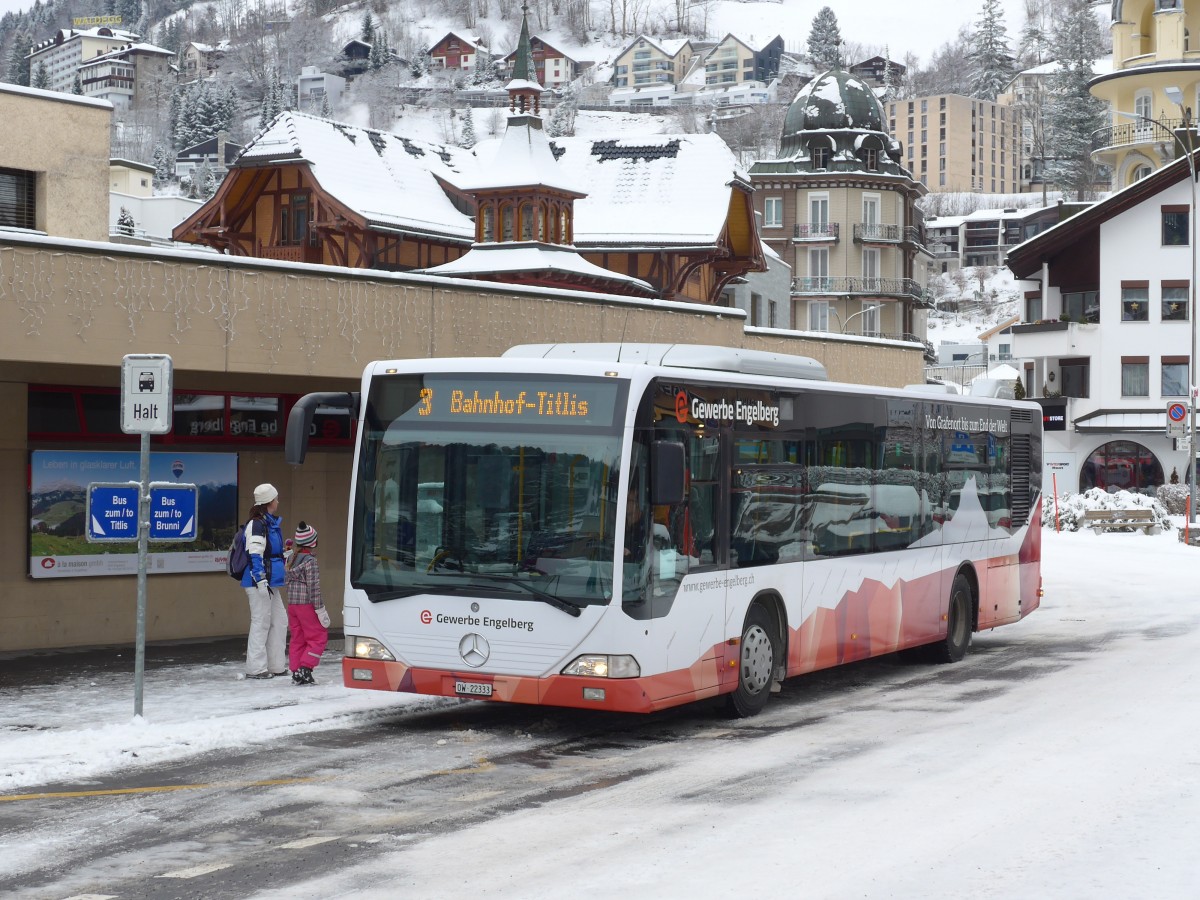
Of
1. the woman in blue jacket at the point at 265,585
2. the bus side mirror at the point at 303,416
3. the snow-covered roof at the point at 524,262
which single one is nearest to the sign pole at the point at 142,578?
the bus side mirror at the point at 303,416

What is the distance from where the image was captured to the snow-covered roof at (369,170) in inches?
1746

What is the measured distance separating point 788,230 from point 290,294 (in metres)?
78.3

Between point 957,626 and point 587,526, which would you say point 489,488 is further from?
point 957,626

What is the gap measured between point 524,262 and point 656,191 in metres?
10.1

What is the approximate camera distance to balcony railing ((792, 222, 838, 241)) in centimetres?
9231

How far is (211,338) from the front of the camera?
1653 centimetres

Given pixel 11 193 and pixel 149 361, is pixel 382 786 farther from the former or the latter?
pixel 11 193

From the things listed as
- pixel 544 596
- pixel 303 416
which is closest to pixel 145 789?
pixel 544 596

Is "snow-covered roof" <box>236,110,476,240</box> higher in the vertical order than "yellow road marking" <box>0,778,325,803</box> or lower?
higher

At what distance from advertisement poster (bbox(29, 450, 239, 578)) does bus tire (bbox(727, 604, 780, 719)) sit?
24.6ft

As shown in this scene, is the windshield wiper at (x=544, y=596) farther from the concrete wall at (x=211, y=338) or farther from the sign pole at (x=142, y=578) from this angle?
the concrete wall at (x=211, y=338)

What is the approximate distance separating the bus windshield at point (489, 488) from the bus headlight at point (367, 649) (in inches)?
15.4

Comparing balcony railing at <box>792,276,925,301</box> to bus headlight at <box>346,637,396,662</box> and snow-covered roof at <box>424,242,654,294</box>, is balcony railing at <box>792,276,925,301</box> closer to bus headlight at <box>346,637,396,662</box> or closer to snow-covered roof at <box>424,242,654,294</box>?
snow-covered roof at <box>424,242,654,294</box>

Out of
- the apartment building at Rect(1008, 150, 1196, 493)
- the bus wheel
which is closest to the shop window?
the apartment building at Rect(1008, 150, 1196, 493)
